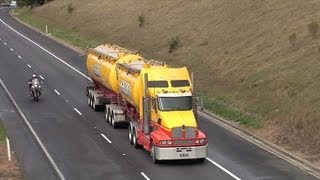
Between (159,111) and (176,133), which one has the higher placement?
(159,111)

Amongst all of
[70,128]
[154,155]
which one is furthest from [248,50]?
[154,155]

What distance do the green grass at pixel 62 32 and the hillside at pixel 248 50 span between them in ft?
2.95

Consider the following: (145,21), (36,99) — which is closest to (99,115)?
(36,99)

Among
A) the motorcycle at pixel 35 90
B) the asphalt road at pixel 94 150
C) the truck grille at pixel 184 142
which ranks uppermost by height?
the motorcycle at pixel 35 90

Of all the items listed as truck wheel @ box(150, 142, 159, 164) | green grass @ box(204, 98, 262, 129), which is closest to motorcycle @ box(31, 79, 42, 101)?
green grass @ box(204, 98, 262, 129)

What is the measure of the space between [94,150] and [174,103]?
4.61 m

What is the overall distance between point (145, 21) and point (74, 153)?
42546mm

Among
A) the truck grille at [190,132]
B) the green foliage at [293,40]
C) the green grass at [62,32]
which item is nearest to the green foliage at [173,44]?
the green grass at [62,32]

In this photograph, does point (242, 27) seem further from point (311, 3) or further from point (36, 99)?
point (36, 99)

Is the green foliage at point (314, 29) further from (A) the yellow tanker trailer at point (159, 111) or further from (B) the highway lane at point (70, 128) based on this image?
(B) the highway lane at point (70, 128)

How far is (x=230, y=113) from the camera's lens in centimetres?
3481

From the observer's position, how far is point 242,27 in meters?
50.3

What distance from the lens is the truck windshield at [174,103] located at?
86.0 feet

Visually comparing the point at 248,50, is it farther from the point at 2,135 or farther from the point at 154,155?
the point at 154,155
